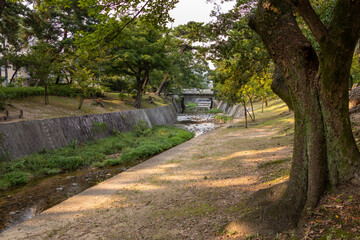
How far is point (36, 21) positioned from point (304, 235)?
21.3 meters

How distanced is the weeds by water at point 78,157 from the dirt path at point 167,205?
3.61 metres

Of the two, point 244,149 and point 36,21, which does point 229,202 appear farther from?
point 36,21

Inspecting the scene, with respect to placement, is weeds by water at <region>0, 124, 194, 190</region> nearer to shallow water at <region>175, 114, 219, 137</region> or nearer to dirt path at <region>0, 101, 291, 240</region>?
dirt path at <region>0, 101, 291, 240</region>

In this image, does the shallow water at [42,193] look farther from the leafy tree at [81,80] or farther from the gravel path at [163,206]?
the leafy tree at [81,80]

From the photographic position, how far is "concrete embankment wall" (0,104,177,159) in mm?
12391

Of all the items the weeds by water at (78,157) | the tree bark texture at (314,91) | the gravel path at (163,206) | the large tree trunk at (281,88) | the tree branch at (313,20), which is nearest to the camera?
the tree bark texture at (314,91)

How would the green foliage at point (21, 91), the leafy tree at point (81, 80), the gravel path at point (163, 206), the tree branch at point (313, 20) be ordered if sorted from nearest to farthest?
the tree branch at point (313, 20)
the gravel path at point (163, 206)
the green foliage at point (21, 91)
the leafy tree at point (81, 80)

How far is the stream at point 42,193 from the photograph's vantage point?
26.3 feet

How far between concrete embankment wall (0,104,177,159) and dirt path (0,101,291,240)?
5.71m

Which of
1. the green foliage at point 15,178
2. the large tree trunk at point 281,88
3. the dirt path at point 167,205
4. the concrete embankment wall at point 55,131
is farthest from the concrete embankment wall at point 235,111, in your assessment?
the large tree trunk at point 281,88

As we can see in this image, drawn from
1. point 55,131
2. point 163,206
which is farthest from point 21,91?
point 163,206

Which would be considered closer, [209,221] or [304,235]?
[304,235]

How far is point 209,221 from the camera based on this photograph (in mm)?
5629

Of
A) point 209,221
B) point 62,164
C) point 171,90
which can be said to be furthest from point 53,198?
point 171,90
